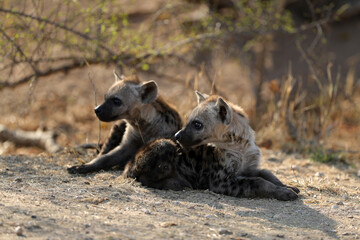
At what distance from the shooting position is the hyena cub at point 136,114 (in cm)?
494

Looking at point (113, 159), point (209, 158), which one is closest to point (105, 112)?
point (113, 159)

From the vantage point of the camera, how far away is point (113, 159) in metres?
4.85

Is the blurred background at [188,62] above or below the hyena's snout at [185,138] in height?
above

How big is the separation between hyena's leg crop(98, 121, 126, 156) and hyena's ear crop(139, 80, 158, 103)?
0.59 m

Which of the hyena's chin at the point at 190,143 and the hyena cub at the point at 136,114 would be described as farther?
the hyena cub at the point at 136,114

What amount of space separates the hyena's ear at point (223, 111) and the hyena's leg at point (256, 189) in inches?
20.9

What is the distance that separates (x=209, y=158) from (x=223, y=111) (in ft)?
1.48

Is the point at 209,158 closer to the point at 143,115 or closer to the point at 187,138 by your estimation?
the point at 187,138

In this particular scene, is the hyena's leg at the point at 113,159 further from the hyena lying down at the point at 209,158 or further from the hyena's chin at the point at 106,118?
the hyena lying down at the point at 209,158

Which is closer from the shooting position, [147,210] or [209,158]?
[147,210]

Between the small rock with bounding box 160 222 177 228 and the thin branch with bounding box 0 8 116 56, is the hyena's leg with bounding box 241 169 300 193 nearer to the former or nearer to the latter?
the small rock with bounding box 160 222 177 228

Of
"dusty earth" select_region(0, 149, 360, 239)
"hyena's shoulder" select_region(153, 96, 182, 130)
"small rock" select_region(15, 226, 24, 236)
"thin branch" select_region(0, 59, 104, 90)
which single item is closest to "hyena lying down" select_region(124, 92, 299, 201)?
"dusty earth" select_region(0, 149, 360, 239)

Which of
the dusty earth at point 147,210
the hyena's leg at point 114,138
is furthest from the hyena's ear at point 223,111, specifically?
the hyena's leg at point 114,138

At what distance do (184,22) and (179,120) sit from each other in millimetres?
3821
